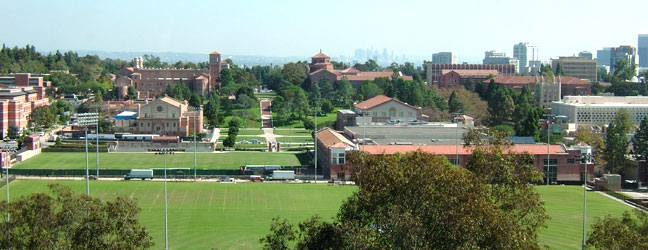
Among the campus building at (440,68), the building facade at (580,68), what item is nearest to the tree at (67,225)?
the campus building at (440,68)

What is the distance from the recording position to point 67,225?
18.1m

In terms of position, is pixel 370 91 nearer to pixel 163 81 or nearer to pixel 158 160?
pixel 163 81

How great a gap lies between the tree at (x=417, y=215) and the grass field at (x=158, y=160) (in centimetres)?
2783

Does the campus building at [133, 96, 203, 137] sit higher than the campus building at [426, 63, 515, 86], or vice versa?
the campus building at [426, 63, 515, 86]

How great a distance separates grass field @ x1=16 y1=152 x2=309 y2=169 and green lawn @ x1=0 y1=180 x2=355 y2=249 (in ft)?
21.9

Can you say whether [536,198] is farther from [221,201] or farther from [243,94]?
[243,94]

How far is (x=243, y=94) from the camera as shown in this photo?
81312 millimetres

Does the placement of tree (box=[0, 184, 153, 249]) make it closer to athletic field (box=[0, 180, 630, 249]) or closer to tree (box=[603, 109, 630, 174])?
athletic field (box=[0, 180, 630, 249])

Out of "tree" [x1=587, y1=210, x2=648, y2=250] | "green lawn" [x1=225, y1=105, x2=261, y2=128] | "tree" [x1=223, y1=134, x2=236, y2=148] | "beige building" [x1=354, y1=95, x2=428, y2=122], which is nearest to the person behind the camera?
"tree" [x1=587, y1=210, x2=648, y2=250]

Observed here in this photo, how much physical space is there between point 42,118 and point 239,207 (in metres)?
36.3

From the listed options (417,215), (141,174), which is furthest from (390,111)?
(417,215)

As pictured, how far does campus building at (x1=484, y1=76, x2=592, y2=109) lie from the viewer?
8200cm

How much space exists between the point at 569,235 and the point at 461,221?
1326cm

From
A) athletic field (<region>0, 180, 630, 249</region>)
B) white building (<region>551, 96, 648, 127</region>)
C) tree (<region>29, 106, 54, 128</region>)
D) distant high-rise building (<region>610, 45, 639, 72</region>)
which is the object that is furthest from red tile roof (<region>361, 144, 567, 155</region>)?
distant high-rise building (<region>610, 45, 639, 72</region>)
